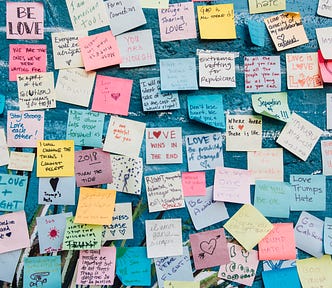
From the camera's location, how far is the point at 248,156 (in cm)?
148

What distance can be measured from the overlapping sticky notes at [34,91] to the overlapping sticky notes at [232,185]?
587 millimetres

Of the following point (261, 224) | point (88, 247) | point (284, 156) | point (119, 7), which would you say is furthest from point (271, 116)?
point (88, 247)

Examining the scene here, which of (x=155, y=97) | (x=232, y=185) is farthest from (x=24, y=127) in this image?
(x=232, y=185)

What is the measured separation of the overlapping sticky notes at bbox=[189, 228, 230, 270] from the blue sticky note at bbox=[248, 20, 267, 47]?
0.62 metres

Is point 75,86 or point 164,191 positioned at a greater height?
point 75,86

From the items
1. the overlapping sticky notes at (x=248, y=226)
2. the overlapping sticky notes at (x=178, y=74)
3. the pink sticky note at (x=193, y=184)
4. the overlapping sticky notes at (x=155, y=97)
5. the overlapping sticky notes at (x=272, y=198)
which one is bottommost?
the overlapping sticky notes at (x=248, y=226)

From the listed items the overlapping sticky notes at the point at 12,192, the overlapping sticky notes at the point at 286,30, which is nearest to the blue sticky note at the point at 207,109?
the overlapping sticky notes at the point at 286,30

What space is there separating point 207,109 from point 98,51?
389 millimetres

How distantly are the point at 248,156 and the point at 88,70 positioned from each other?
1.91ft

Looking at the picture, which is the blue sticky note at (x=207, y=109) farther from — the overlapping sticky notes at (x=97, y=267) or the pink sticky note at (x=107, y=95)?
the overlapping sticky notes at (x=97, y=267)

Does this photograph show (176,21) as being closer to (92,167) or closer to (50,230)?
(92,167)

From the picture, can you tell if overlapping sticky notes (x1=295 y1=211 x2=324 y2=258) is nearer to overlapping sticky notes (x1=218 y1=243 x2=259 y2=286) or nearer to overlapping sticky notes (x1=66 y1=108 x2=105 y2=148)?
overlapping sticky notes (x1=218 y1=243 x2=259 y2=286)

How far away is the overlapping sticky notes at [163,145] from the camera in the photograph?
4.77 feet

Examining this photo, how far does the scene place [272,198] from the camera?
58.6 inches
